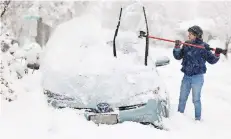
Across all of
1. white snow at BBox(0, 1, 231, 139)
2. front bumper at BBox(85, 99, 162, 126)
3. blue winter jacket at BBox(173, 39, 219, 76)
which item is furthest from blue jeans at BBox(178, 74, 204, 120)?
front bumper at BBox(85, 99, 162, 126)

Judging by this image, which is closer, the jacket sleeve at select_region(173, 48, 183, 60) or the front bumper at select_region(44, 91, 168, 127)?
the front bumper at select_region(44, 91, 168, 127)

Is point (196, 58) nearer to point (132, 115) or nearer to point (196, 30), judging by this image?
point (196, 30)

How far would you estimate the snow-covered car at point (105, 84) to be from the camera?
18.1ft

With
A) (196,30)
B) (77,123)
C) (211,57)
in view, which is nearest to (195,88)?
(211,57)

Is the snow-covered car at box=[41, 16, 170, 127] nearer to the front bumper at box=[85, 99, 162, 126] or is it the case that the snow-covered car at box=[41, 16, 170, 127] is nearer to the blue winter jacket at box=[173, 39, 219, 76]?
the front bumper at box=[85, 99, 162, 126]

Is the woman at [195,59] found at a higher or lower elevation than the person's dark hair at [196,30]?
lower

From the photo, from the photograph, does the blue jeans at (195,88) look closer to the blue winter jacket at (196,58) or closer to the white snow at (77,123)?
the blue winter jacket at (196,58)

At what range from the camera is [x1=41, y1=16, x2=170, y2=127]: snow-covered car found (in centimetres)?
553

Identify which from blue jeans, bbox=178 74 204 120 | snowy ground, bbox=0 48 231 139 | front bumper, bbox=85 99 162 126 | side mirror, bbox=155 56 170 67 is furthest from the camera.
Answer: side mirror, bbox=155 56 170 67

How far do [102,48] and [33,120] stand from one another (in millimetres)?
1533

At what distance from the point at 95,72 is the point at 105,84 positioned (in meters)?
0.26

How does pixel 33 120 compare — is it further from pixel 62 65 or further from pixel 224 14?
pixel 224 14

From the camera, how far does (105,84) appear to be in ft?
18.7

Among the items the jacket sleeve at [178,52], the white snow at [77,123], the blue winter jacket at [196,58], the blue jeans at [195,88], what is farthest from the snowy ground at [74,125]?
the jacket sleeve at [178,52]
